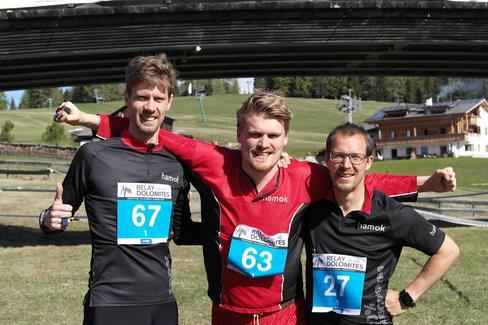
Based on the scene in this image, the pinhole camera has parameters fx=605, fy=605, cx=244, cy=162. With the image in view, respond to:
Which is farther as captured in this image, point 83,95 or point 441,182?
point 83,95

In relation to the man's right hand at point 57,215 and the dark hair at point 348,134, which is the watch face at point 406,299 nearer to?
the dark hair at point 348,134

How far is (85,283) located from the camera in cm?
916

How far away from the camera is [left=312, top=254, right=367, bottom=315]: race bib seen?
12.0ft

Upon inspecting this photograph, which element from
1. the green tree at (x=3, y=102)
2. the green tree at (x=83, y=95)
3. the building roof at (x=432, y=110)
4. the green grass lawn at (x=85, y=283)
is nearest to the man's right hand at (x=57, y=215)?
the green grass lawn at (x=85, y=283)

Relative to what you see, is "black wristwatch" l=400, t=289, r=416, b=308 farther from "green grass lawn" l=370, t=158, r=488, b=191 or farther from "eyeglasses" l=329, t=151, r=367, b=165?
"green grass lawn" l=370, t=158, r=488, b=191

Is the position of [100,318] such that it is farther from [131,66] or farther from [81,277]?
[81,277]

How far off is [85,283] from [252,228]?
20.3 ft

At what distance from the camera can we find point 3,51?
12211mm

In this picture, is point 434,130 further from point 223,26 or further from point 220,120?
point 223,26

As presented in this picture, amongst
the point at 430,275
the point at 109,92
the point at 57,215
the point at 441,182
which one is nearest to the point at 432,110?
the point at 441,182

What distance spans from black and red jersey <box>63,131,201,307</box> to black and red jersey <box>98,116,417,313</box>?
0.25 meters

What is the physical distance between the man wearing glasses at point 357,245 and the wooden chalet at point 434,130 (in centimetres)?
7281

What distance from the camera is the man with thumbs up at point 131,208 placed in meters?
3.63

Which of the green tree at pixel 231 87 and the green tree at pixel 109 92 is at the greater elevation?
the green tree at pixel 231 87
